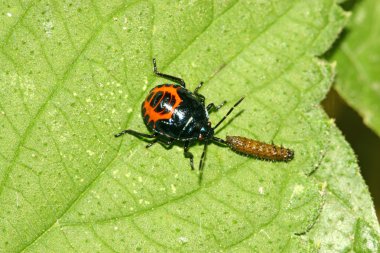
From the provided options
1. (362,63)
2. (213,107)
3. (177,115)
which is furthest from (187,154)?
(362,63)

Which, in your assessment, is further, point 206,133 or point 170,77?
point 206,133

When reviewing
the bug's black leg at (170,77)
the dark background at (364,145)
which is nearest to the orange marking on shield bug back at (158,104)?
the bug's black leg at (170,77)

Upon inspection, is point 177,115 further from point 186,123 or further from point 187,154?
point 187,154

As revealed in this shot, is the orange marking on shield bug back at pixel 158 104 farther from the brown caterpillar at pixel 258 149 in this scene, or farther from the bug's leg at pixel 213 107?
the brown caterpillar at pixel 258 149

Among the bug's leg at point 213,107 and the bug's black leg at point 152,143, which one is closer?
the bug's black leg at point 152,143

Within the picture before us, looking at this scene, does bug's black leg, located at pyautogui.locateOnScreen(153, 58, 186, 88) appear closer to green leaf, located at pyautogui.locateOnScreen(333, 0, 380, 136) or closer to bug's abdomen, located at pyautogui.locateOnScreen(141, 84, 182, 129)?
bug's abdomen, located at pyautogui.locateOnScreen(141, 84, 182, 129)

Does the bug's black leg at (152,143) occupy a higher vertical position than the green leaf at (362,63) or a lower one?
higher
